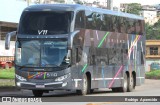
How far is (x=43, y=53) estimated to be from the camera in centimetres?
2348

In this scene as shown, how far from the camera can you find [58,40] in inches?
922

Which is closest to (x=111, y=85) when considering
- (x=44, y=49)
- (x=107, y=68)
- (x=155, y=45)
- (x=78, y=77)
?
(x=107, y=68)

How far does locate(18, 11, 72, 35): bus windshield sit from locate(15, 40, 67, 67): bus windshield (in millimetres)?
485

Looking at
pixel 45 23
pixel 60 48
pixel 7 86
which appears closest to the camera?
pixel 60 48

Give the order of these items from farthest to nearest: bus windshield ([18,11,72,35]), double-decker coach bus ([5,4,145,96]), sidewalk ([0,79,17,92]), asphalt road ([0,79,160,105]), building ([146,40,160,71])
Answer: building ([146,40,160,71]) < sidewalk ([0,79,17,92]) < bus windshield ([18,11,72,35]) < double-decker coach bus ([5,4,145,96]) < asphalt road ([0,79,160,105])

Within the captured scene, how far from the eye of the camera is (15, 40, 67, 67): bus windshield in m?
23.4

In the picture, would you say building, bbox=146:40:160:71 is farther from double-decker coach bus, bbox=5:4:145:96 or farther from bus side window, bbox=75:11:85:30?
bus side window, bbox=75:11:85:30

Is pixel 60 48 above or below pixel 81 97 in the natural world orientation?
above

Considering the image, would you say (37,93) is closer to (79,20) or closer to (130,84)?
(79,20)

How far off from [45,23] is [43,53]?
51.7 inches

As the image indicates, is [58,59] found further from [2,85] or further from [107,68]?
[2,85]

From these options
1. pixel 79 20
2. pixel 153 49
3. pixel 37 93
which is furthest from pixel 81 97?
pixel 153 49

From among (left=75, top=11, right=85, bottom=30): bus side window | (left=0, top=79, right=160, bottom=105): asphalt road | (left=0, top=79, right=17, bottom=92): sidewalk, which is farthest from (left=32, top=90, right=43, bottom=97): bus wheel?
(left=0, top=79, right=17, bottom=92): sidewalk

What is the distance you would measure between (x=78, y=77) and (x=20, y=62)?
2.67 meters
